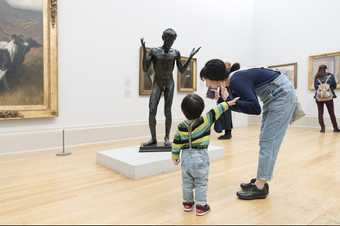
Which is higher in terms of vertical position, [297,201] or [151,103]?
[151,103]

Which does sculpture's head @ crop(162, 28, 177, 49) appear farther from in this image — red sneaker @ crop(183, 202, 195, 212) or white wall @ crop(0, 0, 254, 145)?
red sneaker @ crop(183, 202, 195, 212)

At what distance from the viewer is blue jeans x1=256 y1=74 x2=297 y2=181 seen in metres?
2.75

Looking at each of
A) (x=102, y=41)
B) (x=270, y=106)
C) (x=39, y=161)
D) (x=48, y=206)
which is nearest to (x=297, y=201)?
(x=270, y=106)

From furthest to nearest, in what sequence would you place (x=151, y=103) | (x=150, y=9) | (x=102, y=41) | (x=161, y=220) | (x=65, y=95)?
(x=150, y=9)
(x=102, y=41)
(x=65, y=95)
(x=151, y=103)
(x=161, y=220)

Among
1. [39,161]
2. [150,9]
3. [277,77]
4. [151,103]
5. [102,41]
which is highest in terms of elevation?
[150,9]

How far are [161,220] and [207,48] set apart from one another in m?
7.67

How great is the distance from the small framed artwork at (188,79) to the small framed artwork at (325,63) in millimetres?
3962

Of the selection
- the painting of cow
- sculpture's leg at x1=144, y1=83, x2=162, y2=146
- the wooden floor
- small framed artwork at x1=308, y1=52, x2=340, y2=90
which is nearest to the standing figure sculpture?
sculpture's leg at x1=144, y1=83, x2=162, y2=146

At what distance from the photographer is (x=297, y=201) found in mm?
2873

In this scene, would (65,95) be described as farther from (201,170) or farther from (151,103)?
(201,170)

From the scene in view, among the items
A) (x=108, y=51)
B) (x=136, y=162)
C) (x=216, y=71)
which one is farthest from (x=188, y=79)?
(x=216, y=71)

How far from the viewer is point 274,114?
9.04ft

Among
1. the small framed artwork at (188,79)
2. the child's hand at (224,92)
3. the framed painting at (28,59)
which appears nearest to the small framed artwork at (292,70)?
the small framed artwork at (188,79)

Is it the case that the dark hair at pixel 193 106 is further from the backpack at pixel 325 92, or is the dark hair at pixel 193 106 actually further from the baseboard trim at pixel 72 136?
the backpack at pixel 325 92
